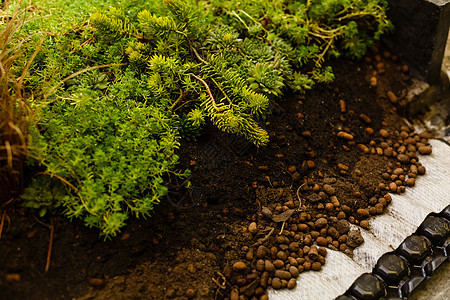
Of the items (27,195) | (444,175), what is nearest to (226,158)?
(27,195)

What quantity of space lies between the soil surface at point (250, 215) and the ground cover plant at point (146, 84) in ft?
0.42

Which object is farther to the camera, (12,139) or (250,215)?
(250,215)

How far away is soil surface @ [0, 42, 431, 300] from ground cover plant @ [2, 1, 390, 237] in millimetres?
128

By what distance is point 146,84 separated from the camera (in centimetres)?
230

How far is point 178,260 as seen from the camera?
2.08m

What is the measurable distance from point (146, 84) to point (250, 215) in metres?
0.99

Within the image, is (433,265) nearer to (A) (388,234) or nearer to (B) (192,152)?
(A) (388,234)

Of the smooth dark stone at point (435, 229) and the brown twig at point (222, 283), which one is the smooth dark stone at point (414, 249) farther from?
the brown twig at point (222, 283)

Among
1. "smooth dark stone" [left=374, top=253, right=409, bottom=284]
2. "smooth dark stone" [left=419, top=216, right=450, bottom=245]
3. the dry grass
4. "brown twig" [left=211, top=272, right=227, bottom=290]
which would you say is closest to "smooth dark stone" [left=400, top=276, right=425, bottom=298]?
"smooth dark stone" [left=374, top=253, right=409, bottom=284]

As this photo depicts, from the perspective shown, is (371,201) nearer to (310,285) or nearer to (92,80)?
(310,285)

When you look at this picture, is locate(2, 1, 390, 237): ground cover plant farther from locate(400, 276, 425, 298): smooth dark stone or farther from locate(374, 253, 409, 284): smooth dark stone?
locate(400, 276, 425, 298): smooth dark stone

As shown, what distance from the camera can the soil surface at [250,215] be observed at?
1.92 m

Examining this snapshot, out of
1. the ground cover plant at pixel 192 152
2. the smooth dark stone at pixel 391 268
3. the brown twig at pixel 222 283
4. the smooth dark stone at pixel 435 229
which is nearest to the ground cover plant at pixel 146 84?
the ground cover plant at pixel 192 152

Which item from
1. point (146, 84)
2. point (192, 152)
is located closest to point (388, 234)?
point (192, 152)
